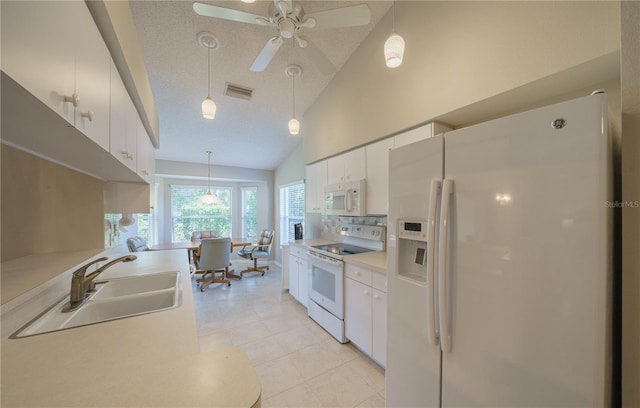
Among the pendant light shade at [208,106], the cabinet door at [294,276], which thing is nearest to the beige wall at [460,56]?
the pendant light shade at [208,106]

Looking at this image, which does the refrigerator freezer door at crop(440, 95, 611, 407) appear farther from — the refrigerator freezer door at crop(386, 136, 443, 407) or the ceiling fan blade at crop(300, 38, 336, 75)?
the ceiling fan blade at crop(300, 38, 336, 75)

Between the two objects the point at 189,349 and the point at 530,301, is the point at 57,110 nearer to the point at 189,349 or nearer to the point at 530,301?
the point at 189,349

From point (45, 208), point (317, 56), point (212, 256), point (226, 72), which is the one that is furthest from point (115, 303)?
point (212, 256)

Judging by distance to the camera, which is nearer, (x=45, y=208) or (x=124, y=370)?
(x=124, y=370)

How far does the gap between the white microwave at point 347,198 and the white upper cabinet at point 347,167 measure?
10 centimetres

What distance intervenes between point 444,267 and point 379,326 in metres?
1.14

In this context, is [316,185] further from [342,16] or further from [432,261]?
[432,261]

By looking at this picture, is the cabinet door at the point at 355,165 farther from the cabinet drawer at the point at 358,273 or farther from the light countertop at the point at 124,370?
the light countertop at the point at 124,370

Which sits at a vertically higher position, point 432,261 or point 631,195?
point 631,195

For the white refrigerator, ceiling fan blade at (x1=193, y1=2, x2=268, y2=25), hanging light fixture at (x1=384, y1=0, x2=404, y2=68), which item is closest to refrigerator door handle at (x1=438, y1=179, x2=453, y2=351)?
the white refrigerator

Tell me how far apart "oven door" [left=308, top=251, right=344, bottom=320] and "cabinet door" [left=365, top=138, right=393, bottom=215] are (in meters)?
0.71

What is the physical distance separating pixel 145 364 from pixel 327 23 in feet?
6.68

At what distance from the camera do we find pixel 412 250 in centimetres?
141

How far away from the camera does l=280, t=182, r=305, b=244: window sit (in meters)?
4.99
